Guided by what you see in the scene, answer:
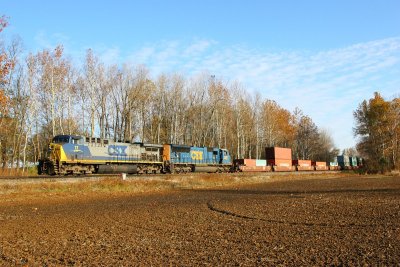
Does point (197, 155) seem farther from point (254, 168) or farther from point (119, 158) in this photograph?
point (254, 168)

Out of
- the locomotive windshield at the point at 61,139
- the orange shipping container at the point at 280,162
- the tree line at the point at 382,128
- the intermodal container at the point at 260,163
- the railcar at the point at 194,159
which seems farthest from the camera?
the tree line at the point at 382,128

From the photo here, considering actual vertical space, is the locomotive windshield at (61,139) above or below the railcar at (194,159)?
above

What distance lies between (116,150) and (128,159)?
5.24ft

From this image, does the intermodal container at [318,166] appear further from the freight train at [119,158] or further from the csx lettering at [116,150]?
the csx lettering at [116,150]

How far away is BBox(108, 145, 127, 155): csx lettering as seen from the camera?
30756 millimetres

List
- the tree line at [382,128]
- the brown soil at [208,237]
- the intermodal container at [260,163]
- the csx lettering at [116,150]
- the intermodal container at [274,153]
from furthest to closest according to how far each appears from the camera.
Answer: the tree line at [382,128] → the intermodal container at [274,153] → the intermodal container at [260,163] → the csx lettering at [116,150] → the brown soil at [208,237]

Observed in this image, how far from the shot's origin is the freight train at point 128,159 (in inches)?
1051

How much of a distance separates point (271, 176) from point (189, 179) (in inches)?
541

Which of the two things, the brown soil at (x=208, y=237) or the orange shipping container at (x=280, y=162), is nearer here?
the brown soil at (x=208, y=237)

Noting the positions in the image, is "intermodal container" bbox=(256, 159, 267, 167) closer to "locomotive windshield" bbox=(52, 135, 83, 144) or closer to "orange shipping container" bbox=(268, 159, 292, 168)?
"orange shipping container" bbox=(268, 159, 292, 168)

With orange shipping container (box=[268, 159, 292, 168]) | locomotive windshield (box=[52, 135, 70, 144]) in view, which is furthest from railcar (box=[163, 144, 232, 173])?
locomotive windshield (box=[52, 135, 70, 144])

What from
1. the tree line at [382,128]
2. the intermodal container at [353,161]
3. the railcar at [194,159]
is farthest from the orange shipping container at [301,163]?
the intermodal container at [353,161]

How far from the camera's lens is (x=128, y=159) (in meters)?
32.5

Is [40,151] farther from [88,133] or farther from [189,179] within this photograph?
[189,179]
